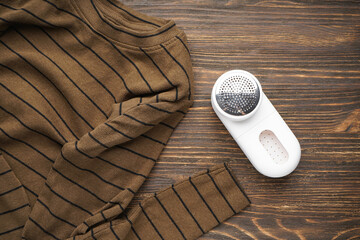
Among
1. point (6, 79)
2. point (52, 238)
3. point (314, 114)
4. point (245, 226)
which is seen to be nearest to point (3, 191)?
point (52, 238)

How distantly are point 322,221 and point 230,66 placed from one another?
45 cm

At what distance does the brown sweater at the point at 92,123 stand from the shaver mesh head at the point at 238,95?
83mm

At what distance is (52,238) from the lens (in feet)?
2.16

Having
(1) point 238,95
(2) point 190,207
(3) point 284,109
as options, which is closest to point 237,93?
(1) point 238,95

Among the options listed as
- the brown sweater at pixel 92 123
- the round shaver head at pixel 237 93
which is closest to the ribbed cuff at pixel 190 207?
the brown sweater at pixel 92 123

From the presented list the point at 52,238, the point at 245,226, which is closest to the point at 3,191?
the point at 52,238

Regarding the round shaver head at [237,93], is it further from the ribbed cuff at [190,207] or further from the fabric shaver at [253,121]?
the ribbed cuff at [190,207]

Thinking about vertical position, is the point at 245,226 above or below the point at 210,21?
below

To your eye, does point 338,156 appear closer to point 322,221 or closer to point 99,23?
point 322,221

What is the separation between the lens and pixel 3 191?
2.13ft

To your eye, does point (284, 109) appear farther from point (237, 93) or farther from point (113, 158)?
point (113, 158)

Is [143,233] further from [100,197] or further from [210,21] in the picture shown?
[210,21]

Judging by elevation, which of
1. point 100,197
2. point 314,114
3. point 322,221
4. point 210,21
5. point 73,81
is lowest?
point 322,221

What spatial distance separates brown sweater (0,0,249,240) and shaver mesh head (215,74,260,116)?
0.08 m
